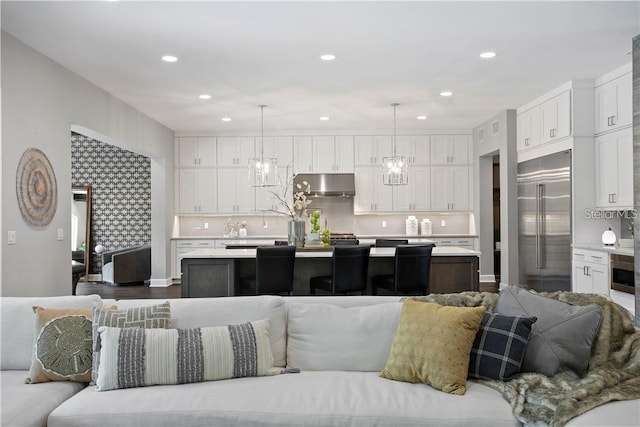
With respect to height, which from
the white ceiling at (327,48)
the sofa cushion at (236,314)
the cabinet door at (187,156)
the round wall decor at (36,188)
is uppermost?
the white ceiling at (327,48)

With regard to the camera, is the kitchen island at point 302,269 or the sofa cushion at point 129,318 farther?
the kitchen island at point 302,269

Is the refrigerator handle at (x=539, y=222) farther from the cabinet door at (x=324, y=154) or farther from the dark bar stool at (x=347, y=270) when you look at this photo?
the cabinet door at (x=324, y=154)

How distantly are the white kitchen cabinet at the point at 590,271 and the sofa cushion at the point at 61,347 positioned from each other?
4.82 m

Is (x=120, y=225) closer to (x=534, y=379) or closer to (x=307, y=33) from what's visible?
(x=307, y=33)

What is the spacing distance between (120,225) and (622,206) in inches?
333

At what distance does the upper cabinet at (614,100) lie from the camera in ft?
17.6

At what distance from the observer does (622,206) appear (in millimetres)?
5461

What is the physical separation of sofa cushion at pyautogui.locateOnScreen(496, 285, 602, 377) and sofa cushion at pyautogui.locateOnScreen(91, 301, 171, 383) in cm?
181

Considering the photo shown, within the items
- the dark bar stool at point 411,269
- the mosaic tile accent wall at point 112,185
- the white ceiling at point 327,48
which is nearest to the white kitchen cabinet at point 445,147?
the white ceiling at point 327,48

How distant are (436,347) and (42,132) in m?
4.20

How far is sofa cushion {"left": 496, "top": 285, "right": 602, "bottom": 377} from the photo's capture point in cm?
243

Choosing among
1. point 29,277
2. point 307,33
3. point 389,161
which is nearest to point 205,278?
point 29,277

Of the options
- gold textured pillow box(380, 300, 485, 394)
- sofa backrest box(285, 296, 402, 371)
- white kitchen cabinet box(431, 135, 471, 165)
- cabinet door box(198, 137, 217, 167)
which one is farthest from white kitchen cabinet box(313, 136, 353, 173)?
gold textured pillow box(380, 300, 485, 394)

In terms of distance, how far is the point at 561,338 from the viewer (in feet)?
8.04
